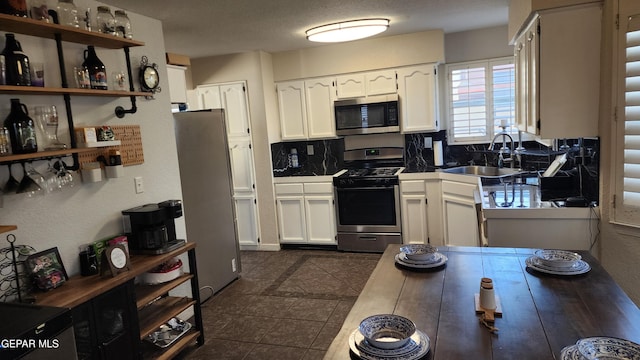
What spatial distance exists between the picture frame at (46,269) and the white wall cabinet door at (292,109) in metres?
3.28

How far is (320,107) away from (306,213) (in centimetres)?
129

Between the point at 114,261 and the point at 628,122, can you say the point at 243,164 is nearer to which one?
the point at 114,261

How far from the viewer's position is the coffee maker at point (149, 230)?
103 inches

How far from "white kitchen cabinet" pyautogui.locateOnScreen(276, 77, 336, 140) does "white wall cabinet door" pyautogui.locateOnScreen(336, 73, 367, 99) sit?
0.09 meters

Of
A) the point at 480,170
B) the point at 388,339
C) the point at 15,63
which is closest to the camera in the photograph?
the point at 388,339

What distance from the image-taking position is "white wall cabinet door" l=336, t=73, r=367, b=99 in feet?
15.8

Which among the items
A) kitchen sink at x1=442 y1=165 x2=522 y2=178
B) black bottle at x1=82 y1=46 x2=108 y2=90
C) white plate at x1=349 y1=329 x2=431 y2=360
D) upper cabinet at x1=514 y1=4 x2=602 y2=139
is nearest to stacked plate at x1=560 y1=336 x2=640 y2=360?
white plate at x1=349 y1=329 x2=431 y2=360

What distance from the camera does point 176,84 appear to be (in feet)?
11.5

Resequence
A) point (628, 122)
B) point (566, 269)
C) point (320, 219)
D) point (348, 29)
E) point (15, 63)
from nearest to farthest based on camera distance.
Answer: point (566, 269) < point (15, 63) < point (628, 122) < point (348, 29) < point (320, 219)

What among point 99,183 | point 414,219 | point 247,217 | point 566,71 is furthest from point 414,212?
point 99,183

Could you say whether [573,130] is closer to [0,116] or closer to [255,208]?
[0,116]

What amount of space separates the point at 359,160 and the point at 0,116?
3843mm

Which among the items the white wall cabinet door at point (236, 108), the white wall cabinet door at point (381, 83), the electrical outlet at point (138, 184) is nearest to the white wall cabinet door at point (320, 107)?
the white wall cabinet door at point (381, 83)

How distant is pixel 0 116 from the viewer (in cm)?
203
